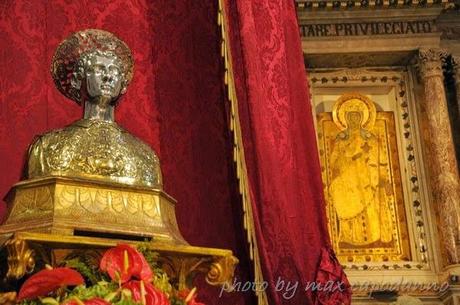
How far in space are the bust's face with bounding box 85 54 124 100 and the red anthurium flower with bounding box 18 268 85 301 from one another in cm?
81

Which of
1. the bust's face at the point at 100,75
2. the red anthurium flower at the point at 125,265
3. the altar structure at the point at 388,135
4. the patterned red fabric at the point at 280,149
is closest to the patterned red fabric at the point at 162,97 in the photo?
the patterned red fabric at the point at 280,149

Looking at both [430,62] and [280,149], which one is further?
[430,62]

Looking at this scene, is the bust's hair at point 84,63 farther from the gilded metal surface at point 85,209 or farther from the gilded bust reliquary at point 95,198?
the gilded metal surface at point 85,209

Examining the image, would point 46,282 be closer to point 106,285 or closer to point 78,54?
point 106,285

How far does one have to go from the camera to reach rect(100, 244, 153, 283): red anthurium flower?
64.6 inches

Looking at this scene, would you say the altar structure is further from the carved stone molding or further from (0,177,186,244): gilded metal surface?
(0,177,186,244): gilded metal surface

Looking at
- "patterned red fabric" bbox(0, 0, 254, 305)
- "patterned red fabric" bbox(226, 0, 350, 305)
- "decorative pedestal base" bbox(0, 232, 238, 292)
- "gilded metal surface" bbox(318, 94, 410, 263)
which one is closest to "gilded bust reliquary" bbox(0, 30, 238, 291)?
"decorative pedestal base" bbox(0, 232, 238, 292)

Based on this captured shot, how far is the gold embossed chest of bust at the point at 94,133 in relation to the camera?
6.96ft

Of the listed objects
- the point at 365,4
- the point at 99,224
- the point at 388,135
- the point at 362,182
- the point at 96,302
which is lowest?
the point at 96,302

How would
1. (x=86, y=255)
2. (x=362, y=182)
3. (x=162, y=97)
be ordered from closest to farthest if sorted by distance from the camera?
(x=86, y=255) < (x=162, y=97) < (x=362, y=182)

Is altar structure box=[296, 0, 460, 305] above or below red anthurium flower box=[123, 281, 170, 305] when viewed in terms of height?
above

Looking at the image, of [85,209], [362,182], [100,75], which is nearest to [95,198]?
[85,209]

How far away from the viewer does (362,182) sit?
6031 mm

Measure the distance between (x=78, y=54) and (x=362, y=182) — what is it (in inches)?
157
